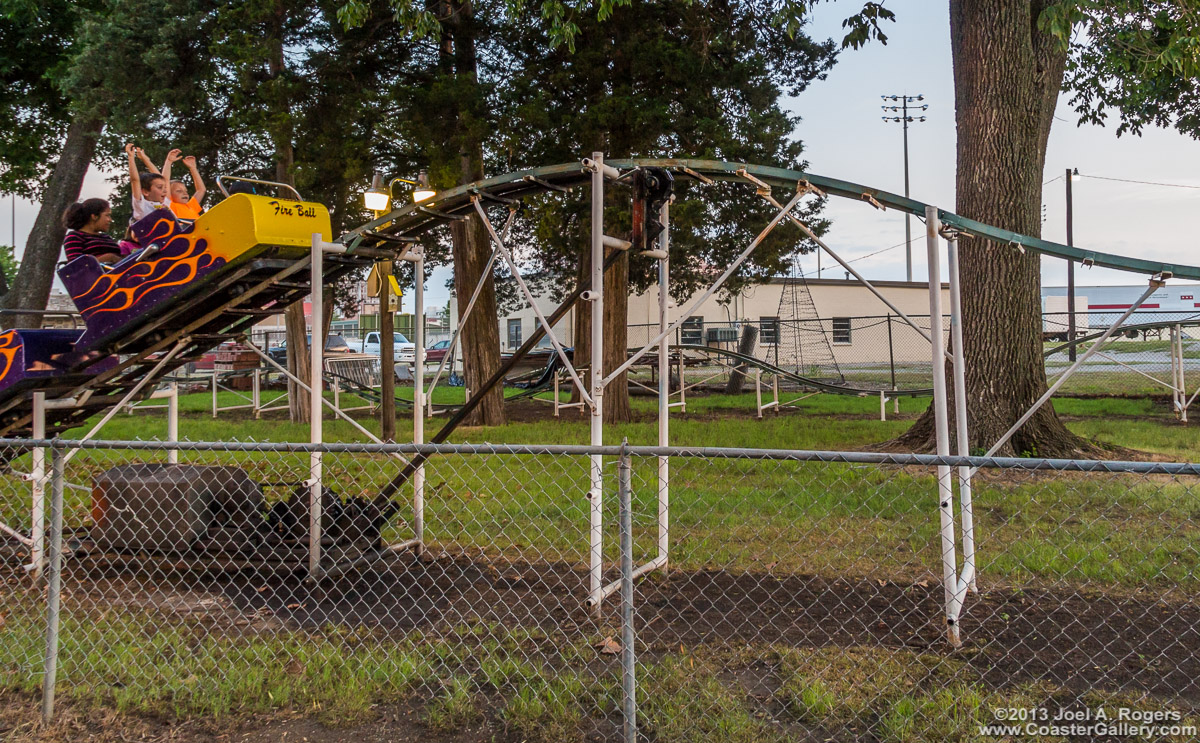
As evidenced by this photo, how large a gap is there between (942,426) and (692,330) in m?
27.2

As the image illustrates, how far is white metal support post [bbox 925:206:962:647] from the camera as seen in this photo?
4.14 meters

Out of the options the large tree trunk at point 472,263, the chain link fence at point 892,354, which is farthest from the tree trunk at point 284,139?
the chain link fence at point 892,354

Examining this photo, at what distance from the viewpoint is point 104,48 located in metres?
12.8

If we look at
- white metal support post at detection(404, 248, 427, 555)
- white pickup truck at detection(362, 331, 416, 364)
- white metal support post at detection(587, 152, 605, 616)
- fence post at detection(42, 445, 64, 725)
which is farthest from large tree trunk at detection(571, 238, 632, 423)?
white pickup truck at detection(362, 331, 416, 364)

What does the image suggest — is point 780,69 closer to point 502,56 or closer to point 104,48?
point 502,56

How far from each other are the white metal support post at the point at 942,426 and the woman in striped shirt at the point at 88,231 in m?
5.29

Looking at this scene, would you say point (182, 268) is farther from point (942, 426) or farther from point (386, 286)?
point (942, 426)

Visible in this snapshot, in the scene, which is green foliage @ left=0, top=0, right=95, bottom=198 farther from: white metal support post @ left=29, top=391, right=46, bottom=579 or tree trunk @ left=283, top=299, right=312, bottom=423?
white metal support post @ left=29, top=391, right=46, bottom=579

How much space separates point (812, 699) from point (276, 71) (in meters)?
12.8

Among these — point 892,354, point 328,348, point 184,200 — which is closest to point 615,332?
point 892,354

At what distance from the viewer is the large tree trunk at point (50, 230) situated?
1510 centimetres

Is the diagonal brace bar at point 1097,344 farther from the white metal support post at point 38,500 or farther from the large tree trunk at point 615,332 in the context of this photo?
the large tree trunk at point 615,332

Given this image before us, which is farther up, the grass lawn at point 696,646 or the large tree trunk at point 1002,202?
the large tree trunk at point 1002,202

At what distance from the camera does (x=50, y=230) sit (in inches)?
601
